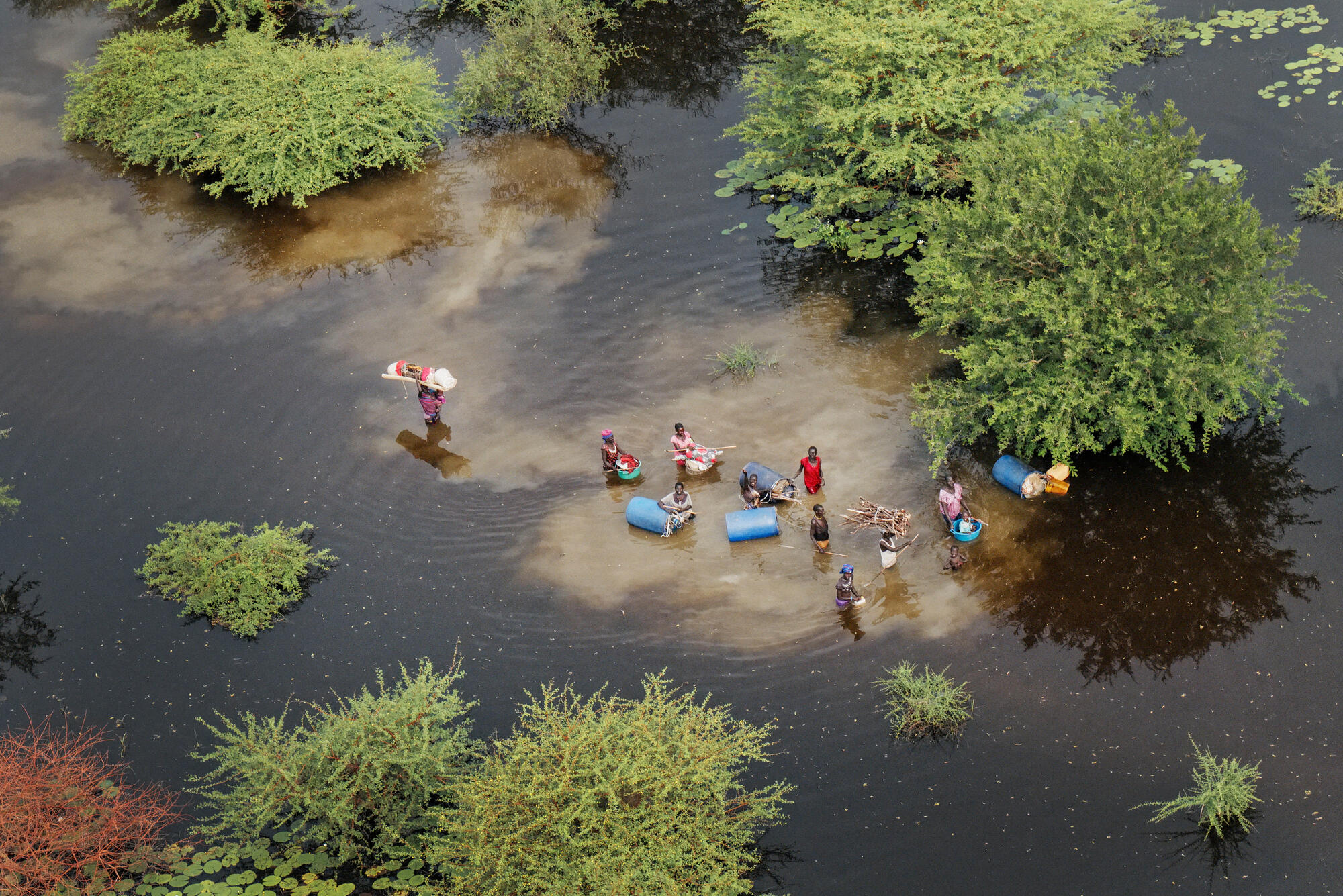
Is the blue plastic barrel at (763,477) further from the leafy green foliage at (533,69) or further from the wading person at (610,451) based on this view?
the leafy green foliage at (533,69)

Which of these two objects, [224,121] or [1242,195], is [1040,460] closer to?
[1242,195]

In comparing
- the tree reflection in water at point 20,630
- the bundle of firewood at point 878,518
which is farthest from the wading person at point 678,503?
Result: the tree reflection in water at point 20,630

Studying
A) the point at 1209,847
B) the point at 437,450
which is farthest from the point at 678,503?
the point at 1209,847

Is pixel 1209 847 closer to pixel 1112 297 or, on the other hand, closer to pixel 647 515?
pixel 1112 297

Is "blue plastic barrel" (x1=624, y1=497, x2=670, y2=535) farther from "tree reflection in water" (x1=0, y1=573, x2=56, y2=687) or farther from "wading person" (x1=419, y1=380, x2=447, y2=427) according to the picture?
"tree reflection in water" (x1=0, y1=573, x2=56, y2=687)

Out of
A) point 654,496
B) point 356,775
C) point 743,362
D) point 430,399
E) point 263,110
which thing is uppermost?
point 263,110

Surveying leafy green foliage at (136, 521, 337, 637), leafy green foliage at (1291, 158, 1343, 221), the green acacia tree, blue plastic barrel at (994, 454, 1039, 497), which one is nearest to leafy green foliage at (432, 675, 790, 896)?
leafy green foliage at (136, 521, 337, 637)

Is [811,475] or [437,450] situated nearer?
[811,475]
